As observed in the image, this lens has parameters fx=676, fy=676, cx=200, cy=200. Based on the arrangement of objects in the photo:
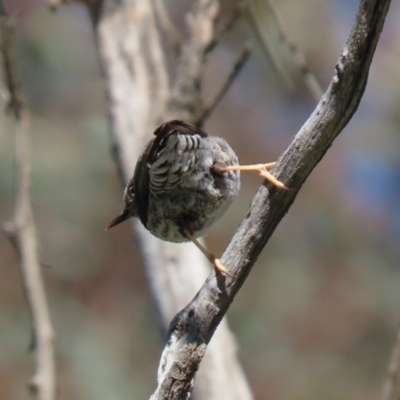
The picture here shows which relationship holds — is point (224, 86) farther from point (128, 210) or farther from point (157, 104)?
point (128, 210)

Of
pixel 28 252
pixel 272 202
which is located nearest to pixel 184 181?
pixel 272 202

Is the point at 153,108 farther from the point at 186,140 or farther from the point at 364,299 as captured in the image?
the point at 364,299

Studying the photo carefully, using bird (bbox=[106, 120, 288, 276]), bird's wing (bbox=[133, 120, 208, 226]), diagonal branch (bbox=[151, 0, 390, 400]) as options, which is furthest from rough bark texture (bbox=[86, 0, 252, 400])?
diagonal branch (bbox=[151, 0, 390, 400])

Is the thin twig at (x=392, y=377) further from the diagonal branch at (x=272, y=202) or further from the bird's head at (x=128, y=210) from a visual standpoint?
the bird's head at (x=128, y=210)

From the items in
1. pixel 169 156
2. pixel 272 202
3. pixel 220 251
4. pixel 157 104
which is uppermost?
pixel 272 202

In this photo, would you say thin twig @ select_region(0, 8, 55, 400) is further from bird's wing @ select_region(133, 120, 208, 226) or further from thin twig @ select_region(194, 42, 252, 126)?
thin twig @ select_region(194, 42, 252, 126)
